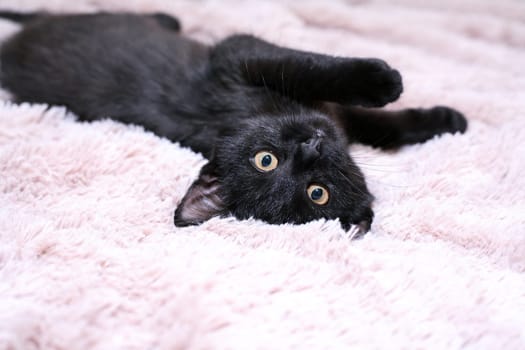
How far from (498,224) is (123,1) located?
159 cm

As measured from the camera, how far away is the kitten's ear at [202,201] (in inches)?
39.5

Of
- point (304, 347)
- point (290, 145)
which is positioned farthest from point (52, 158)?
point (304, 347)

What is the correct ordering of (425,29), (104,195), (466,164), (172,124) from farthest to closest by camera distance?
(425,29)
(172,124)
(466,164)
(104,195)

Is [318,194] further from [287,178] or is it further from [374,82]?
[374,82]

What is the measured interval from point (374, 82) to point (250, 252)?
0.56 metres

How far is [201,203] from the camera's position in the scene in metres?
1.06

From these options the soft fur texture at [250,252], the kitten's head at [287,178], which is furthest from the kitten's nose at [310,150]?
the soft fur texture at [250,252]

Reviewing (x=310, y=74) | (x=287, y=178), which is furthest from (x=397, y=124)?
(x=287, y=178)

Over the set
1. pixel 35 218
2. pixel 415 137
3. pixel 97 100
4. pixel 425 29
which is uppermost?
pixel 425 29

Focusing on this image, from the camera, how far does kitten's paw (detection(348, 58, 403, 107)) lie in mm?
1146

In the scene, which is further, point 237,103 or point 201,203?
point 237,103

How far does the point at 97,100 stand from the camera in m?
1.35

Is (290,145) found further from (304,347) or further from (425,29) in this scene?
(425,29)

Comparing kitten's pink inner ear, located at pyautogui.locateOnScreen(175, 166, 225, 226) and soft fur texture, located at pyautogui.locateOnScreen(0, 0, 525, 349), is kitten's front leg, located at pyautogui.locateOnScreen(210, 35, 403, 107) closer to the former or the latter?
soft fur texture, located at pyautogui.locateOnScreen(0, 0, 525, 349)
